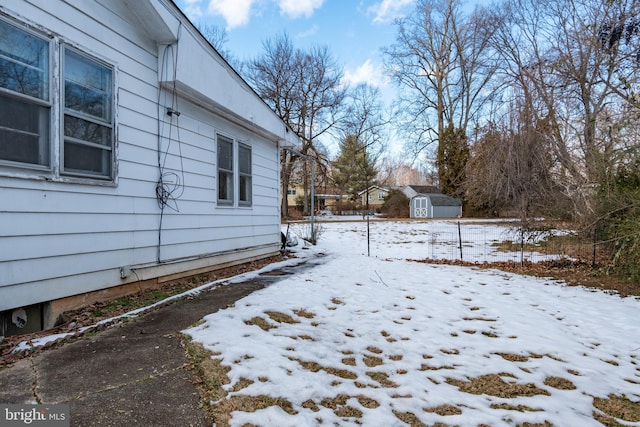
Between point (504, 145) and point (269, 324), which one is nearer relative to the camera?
point (269, 324)

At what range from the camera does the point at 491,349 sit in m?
3.39

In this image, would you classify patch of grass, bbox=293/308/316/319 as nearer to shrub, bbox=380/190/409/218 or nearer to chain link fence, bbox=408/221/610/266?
chain link fence, bbox=408/221/610/266

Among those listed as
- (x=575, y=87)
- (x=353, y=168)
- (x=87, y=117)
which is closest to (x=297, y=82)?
(x=353, y=168)

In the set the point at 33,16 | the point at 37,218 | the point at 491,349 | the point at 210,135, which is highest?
the point at 33,16

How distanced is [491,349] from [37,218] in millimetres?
4385

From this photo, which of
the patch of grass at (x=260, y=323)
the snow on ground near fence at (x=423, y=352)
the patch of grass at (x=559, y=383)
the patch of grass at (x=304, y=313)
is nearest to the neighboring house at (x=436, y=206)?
the snow on ground near fence at (x=423, y=352)

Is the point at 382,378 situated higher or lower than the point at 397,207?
lower

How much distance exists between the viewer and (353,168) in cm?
3791

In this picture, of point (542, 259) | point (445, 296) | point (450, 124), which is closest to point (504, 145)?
point (542, 259)

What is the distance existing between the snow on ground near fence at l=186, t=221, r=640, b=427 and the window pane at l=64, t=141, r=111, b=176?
204 centimetres

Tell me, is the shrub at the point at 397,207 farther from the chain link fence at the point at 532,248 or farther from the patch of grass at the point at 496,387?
the patch of grass at the point at 496,387

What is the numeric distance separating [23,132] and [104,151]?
86 centimetres

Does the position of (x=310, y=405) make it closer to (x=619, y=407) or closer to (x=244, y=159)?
(x=619, y=407)

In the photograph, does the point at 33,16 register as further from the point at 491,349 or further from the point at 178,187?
the point at 491,349
